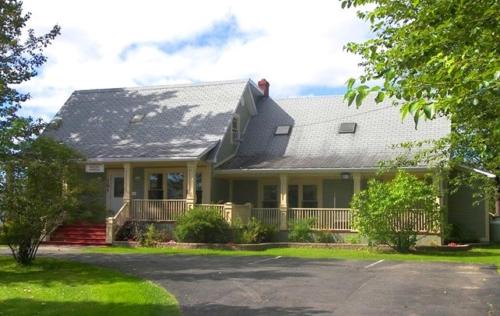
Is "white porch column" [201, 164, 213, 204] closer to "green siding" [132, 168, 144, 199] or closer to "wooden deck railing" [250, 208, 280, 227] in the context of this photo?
"wooden deck railing" [250, 208, 280, 227]

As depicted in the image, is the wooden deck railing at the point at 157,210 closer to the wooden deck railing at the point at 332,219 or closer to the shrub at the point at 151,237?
the shrub at the point at 151,237

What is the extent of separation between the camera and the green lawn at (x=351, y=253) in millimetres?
18031

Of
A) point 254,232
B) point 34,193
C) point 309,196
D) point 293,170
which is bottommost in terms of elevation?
→ point 254,232

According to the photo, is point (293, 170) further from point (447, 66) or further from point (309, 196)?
point (447, 66)

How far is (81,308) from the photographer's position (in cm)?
969

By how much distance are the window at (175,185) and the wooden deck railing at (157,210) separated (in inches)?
62.0

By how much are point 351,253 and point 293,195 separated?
→ 6.89 meters

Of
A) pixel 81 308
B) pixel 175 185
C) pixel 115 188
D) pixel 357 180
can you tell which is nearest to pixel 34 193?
pixel 81 308

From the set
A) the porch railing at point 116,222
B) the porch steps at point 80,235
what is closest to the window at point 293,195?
the porch railing at point 116,222

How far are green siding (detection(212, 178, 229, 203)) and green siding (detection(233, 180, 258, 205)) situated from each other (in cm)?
39

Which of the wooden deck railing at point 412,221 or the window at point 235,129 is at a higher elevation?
the window at point 235,129

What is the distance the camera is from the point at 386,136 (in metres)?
25.5

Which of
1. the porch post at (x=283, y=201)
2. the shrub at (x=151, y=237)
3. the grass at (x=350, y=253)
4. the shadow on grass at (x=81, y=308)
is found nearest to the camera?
the shadow on grass at (x=81, y=308)

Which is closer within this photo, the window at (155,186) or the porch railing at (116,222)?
the porch railing at (116,222)
